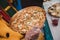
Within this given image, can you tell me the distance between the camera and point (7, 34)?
1.15 m

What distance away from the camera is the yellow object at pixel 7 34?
1109mm

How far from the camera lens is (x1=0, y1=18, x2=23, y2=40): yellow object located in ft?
3.64

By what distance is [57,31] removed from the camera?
121cm

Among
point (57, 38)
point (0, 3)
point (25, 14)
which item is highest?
point (0, 3)

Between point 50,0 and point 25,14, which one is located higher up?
point 50,0

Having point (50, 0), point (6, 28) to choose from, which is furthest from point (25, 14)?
point (50, 0)

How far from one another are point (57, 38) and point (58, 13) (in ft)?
0.85

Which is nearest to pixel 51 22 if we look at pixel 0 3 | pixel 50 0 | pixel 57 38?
pixel 57 38

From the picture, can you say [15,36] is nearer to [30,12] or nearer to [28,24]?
[28,24]

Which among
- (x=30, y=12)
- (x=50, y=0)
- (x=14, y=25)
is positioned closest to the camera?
(x=14, y=25)

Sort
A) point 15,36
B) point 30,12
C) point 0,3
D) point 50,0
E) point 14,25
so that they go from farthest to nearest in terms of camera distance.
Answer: point 50,0 → point 0,3 → point 30,12 → point 14,25 → point 15,36

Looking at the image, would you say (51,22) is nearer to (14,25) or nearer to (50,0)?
(14,25)

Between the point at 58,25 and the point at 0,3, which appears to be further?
the point at 0,3

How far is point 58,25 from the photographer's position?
4.17ft
